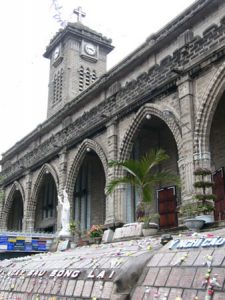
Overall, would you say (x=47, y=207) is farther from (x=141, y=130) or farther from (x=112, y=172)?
(x=112, y=172)

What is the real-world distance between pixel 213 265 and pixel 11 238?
16475mm

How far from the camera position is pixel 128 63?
18.3 m

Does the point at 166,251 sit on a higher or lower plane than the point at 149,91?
lower

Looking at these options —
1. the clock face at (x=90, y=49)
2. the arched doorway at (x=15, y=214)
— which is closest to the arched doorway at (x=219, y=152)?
the clock face at (x=90, y=49)

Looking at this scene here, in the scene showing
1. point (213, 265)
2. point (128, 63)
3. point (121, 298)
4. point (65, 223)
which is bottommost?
point (121, 298)

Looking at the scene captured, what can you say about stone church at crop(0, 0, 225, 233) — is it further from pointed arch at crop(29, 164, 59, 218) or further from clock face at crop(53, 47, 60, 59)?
clock face at crop(53, 47, 60, 59)

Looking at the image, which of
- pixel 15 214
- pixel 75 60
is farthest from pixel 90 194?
pixel 75 60

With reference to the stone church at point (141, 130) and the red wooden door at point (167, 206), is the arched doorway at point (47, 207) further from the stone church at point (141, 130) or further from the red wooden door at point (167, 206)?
the red wooden door at point (167, 206)

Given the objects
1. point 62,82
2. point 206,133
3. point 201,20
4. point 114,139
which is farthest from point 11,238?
point 62,82

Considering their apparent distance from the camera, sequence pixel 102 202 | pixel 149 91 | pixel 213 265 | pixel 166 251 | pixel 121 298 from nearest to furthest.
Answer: pixel 213 265 → pixel 121 298 → pixel 166 251 → pixel 149 91 → pixel 102 202

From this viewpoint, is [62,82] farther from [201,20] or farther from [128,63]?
[201,20]

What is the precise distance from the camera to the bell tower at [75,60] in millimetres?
29734

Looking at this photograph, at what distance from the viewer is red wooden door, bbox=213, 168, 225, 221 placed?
13.3 meters

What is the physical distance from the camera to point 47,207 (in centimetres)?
2569
